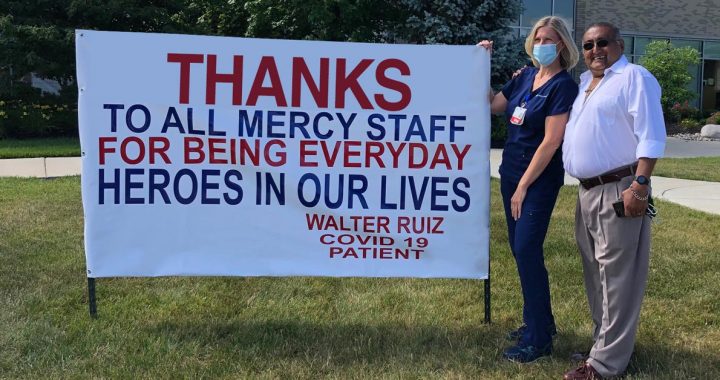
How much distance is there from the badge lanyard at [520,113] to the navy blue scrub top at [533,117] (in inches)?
0.5

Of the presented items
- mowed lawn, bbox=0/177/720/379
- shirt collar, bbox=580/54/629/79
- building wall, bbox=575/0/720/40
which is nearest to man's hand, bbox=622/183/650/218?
shirt collar, bbox=580/54/629/79

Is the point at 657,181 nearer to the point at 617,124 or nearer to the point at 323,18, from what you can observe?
the point at 617,124

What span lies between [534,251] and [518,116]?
66 cm

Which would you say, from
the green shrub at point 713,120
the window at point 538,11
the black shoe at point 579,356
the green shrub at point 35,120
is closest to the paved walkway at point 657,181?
the green shrub at point 35,120

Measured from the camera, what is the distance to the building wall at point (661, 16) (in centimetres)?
2475

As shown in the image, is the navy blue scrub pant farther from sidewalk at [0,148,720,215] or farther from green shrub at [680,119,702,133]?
green shrub at [680,119,702,133]

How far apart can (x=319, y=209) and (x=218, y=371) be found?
0.98 metres

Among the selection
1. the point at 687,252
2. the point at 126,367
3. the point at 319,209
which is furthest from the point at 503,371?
the point at 687,252

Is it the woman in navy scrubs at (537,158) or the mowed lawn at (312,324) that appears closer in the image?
the woman in navy scrubs at (537,158)

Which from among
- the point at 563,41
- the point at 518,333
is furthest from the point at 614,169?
the point at 518,333

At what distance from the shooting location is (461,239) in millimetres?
3521

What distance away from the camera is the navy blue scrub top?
2990 millimetres

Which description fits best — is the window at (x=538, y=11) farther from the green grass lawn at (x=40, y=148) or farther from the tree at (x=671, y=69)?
the green grass lawn at (x=40, y=148)

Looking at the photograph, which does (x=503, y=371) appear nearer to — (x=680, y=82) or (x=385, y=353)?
(x=385, y=353)
